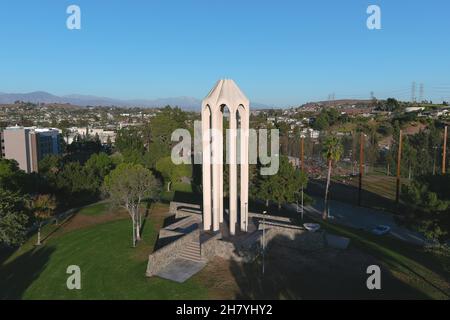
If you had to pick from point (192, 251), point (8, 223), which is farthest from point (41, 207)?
point (192, 251)

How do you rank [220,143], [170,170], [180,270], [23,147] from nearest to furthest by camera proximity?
[180,270] → [220,143] → [170,170] → [23,147]

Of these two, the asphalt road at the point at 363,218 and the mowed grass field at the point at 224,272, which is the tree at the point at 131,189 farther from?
the asphalt road at the point at 363,218

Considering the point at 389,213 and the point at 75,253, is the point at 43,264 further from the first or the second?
the point at 389,213

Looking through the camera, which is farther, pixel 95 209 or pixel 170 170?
pixel 170 170

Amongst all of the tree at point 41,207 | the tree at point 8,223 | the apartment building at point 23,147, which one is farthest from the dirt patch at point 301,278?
the apartment building at point 23,147

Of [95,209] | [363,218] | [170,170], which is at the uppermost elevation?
[170,170]

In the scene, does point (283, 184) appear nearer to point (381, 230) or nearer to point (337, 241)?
point (381, 230)
